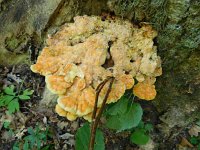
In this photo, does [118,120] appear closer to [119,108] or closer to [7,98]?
[119,108]

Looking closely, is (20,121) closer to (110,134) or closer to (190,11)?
(110,134)

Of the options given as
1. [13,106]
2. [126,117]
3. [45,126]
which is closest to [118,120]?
[126,117]

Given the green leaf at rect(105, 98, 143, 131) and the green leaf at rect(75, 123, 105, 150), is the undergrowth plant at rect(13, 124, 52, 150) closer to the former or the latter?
the green leaf at rect(75, 123, 105, 150)

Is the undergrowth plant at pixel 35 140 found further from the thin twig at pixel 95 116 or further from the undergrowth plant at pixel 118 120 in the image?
the thin twig at pixel 95 116

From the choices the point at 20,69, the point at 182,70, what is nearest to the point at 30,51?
the point at 20,69

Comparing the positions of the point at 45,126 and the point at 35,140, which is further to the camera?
the point at 45,126

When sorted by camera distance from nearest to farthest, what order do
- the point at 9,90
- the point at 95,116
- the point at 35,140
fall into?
the point at 95,116
the point at 35,140
the point at 9,90

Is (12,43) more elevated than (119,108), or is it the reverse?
(12,43)
